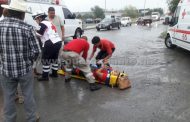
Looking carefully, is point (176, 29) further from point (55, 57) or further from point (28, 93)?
point (28, 93)

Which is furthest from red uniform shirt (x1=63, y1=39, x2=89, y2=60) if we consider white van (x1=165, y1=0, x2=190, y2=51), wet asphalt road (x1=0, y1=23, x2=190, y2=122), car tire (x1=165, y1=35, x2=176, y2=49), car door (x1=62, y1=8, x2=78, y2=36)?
car door (x1=62, y1=8, x2=78, y2=36)

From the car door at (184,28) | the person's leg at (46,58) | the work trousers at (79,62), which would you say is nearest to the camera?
the work trousers at (79,62)

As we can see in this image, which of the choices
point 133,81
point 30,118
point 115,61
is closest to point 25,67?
point 30,118

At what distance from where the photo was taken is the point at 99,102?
18.5 ft

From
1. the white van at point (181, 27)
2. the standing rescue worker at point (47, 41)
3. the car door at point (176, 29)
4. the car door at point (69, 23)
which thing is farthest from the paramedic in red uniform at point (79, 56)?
the car door at point (69, 23)

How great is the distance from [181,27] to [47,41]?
6.21 meters

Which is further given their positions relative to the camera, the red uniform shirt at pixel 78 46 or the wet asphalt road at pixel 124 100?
the red uniform shirt at pixel 78 46

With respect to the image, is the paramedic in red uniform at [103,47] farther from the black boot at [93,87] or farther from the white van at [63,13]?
the white van at [63,13]

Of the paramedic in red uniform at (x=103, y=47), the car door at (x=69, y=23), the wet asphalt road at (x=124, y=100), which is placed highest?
the car door at (x=69, y=23)

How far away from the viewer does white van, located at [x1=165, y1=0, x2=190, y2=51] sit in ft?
33.0

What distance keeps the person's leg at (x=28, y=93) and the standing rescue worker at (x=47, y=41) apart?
273 centimetres

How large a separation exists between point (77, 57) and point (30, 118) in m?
2.37

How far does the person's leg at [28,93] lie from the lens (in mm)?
4116

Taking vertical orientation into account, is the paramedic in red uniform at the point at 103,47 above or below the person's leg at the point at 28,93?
above
